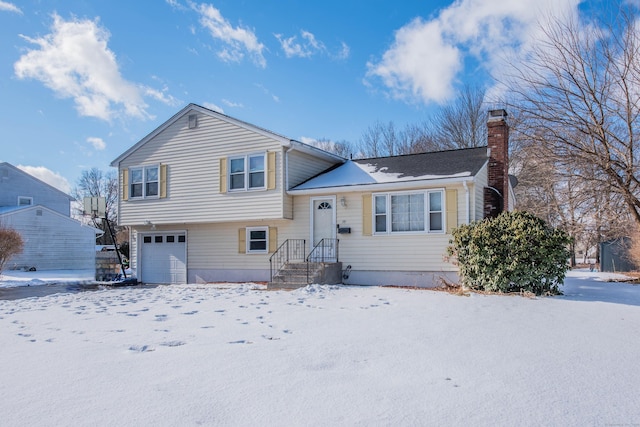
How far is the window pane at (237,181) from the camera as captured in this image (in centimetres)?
1673

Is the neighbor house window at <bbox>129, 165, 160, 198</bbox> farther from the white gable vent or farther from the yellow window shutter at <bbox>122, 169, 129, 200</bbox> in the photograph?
the white gable vent

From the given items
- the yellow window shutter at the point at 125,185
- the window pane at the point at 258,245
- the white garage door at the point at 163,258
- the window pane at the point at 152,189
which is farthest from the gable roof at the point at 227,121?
the window pane at the point at 258,245

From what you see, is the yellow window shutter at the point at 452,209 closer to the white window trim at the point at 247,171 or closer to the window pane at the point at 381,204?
the window pane at the point at 381,204

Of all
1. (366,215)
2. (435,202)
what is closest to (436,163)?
(435,202)

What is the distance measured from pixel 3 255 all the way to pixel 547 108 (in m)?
21.6

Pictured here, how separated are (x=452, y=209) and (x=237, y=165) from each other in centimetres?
716

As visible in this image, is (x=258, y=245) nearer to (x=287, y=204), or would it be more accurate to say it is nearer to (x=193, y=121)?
(x=287, y=204)

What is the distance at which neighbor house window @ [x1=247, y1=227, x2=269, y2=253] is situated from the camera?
17080mm

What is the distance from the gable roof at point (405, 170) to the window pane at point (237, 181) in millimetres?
1853

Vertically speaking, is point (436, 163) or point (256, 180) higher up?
point (436, 163)

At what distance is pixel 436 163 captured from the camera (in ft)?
51.5

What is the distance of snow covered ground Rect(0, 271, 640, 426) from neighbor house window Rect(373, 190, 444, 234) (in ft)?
16.4

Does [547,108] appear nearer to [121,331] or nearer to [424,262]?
[424,262]

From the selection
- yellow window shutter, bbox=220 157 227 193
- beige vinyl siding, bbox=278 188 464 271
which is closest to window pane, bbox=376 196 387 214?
beige vinyl siding, bbox=278 188 464 271
